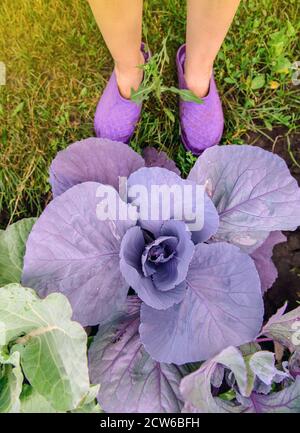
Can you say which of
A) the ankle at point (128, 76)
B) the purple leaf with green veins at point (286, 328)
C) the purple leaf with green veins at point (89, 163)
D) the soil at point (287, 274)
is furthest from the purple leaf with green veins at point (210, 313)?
the ankle at point (128, 76)

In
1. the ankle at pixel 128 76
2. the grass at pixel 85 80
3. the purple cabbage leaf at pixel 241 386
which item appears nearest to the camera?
the purple cabbage leaf at pixel 241 386

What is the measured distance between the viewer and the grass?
139cm

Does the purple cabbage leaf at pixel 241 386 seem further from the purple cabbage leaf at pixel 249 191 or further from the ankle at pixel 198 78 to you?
the ankle at pixel 198 78

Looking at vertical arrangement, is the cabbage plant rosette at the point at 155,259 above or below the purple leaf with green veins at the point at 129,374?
above

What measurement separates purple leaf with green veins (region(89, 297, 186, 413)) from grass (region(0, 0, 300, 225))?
525mm

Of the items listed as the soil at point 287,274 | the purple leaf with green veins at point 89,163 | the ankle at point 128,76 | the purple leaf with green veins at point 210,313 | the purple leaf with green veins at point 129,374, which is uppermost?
the ankle at point 128,76

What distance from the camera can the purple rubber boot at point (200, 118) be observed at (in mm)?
1284

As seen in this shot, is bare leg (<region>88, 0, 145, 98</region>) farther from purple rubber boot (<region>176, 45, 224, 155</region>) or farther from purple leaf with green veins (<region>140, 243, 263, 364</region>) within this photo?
purple leaf with green veins (<region>140, 243, 263, 364</region>)

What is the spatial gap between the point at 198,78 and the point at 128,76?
0.17 metres

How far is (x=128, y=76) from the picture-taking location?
1221mm

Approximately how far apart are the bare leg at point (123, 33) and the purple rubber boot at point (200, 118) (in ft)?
0.44

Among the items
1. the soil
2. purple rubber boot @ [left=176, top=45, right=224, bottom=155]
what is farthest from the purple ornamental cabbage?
purple rubber boot @ [left=176, top=45, right=224, bottom=155]

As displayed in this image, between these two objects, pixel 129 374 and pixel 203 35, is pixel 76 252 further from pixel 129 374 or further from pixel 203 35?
pixel 203 35

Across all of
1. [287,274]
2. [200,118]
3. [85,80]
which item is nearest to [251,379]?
Answer: [287,274]
